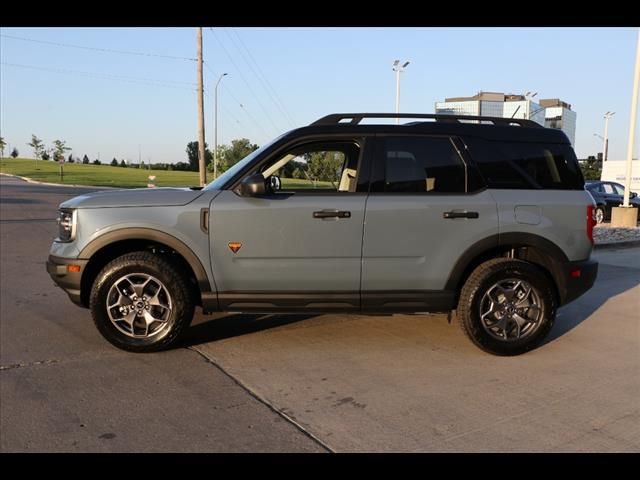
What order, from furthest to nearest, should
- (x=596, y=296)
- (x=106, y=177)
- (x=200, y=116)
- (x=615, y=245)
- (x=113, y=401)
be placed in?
(x=106, y=177)
(x=200, y=116)
(x=615, y=245)
(x=596, y=296)
(x=113, y=401)

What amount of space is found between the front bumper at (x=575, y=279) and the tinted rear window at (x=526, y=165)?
0.69 m

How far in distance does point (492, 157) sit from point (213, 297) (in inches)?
106

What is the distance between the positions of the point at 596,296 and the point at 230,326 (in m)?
4.82

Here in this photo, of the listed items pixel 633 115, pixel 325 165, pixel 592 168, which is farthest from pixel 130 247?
pixel 592 168

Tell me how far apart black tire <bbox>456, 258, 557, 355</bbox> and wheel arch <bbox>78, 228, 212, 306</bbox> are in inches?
87.8

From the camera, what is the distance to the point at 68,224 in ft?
14.2

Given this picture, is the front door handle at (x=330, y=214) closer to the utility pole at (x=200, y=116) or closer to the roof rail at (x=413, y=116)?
the roof rail at (x=413, y=116)

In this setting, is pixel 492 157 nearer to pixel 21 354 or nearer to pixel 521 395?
pixel 521 395

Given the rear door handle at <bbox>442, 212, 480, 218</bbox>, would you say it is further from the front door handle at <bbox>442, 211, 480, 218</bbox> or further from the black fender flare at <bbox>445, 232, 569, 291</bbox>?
the black fender flare at <bbox>445, 232, 569, 291</bbox>

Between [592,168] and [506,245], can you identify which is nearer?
[506,245]

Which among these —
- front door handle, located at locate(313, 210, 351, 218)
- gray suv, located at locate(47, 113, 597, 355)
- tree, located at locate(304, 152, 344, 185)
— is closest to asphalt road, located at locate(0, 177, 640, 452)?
gray suv, located at locate(47, 113, 597, 355)

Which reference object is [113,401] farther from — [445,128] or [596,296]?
[596,296]

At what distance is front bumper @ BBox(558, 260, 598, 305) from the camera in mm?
4449
